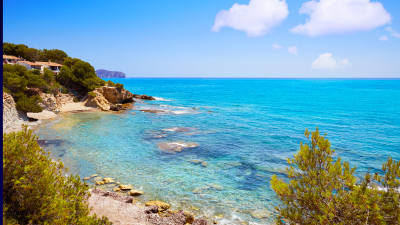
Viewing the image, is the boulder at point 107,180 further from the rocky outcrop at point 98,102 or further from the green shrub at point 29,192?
the rocky outcrop at point 98,102

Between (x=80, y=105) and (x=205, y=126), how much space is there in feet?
96.8

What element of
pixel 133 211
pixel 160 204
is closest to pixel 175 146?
pixel 160 204

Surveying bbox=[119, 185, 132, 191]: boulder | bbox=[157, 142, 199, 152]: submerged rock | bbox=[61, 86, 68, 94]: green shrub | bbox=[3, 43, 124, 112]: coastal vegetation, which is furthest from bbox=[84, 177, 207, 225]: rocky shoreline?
bbox=[61, 86, 68, 94]: green shrub

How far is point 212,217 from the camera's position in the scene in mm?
13477

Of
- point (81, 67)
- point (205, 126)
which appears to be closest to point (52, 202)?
point (205, 126)

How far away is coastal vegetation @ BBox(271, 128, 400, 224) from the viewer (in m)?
6.08

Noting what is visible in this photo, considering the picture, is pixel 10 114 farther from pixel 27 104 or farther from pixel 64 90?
pixel 64 90

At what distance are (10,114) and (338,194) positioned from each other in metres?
39.0

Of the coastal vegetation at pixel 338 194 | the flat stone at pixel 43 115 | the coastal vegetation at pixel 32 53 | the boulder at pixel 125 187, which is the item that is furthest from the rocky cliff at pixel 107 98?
the coastal vegetation at pixel 338 194

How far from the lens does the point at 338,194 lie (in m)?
6.93

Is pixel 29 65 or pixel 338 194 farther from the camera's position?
pixel 29 65

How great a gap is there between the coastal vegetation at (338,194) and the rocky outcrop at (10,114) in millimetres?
34429

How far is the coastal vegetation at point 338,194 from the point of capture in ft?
19.9

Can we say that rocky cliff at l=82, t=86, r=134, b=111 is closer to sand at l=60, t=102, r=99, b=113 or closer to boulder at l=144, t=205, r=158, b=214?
sand at l=60, t=102, r=99, b=113
